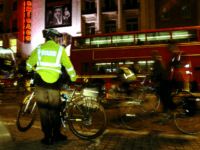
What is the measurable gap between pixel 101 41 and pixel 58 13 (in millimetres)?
15379

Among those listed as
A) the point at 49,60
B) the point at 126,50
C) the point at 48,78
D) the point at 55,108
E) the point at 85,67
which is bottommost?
the point at 55,108

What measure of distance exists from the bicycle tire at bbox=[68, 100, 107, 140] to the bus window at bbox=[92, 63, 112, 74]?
31.1ft

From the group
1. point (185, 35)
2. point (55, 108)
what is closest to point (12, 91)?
point (55, 108)

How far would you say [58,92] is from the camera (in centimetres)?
352

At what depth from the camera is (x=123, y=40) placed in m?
12.8

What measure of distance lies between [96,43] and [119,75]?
615 centimetres

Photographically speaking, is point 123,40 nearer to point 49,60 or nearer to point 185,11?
point 49,60

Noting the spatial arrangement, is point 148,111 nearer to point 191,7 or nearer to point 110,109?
point 110,109

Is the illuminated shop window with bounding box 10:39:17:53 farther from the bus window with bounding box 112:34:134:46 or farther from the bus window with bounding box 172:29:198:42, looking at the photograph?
the bus window with bounding box 172:29:198:42

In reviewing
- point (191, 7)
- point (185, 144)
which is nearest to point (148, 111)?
point (185, 144)

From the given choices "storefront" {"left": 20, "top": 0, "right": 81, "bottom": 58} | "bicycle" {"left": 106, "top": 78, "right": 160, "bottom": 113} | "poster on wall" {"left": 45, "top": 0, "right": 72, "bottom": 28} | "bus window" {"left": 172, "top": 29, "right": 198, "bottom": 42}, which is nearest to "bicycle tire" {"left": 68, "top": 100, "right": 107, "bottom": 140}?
"bicycle" {"left": 106, "top": 78, "right": 160, "bottom": 113}

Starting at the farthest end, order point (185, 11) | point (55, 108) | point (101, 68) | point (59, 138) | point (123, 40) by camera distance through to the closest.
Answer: point (185, 11) < point (101, 68) < point (123, 40) < point (59, 138) < point (55, 108)

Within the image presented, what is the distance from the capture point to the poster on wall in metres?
25.9

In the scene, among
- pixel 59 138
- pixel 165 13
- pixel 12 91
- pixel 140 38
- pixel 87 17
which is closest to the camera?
pixel 59 138
